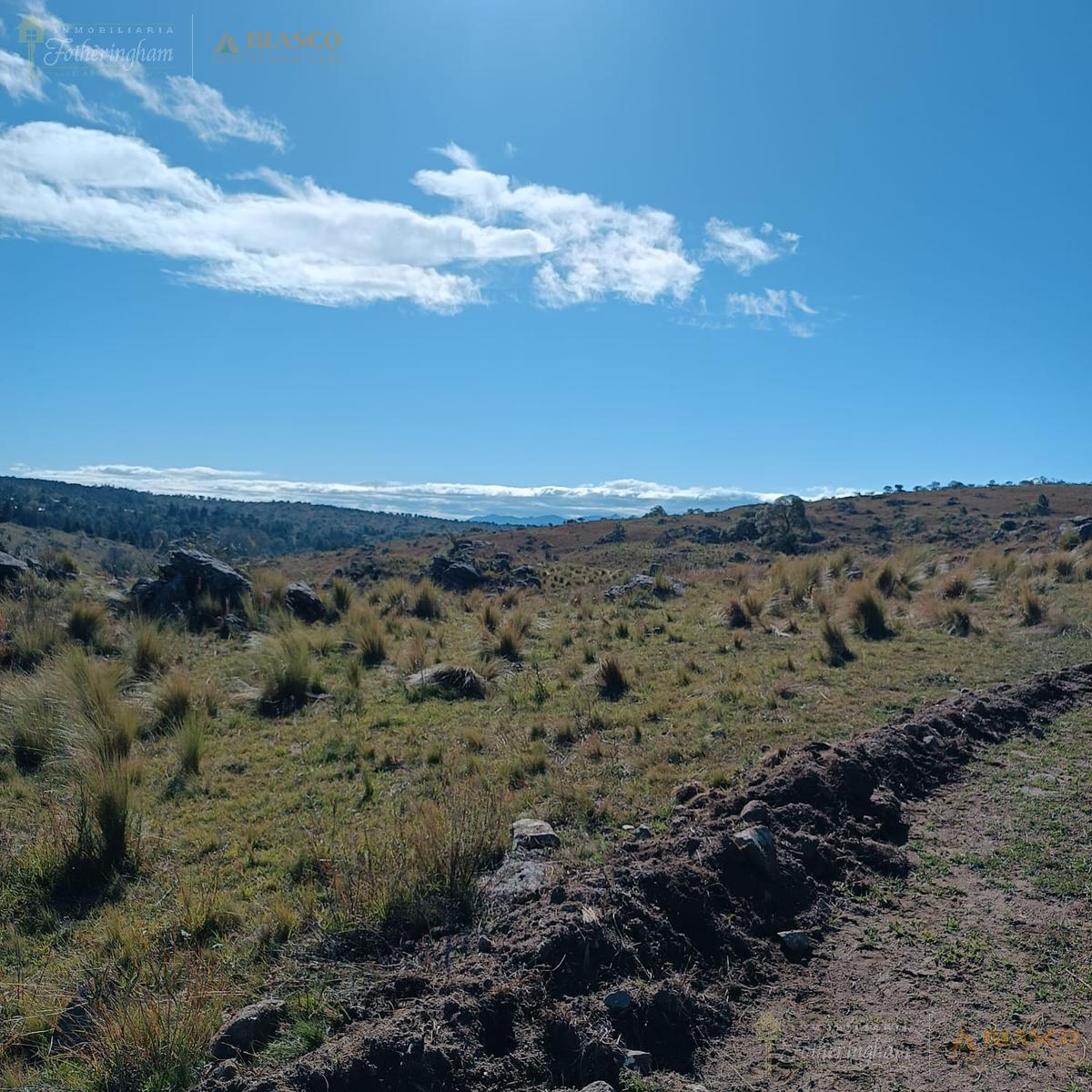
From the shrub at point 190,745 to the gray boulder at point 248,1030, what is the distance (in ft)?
14.1

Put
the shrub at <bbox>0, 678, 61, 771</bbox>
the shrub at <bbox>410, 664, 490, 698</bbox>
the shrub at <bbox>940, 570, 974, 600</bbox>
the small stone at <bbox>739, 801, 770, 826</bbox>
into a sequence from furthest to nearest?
the shrub at <bbox>940, 570, 974, 600</bbox> < the shrub at <bbox>410, 664, 490, 698</bbox> < the shrub at <bbox>0, 678, 61, 771</bbox> < the small stone at <bbox>739, 801, 770, 826</bbox>

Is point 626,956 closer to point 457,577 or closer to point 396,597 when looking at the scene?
point 396,597

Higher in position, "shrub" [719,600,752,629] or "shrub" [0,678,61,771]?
"shrub" [719,600,752,629]

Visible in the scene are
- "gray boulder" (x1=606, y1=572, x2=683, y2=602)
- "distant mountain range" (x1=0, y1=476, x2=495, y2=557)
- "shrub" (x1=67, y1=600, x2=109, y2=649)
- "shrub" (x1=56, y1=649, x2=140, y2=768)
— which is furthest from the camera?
"distant mountain range" (x1=0, y1=476, x2=495, y2=557)

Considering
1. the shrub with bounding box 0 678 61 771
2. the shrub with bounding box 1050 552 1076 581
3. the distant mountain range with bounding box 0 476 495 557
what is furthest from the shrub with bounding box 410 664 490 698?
the distant mountain range with bounding box 0 476 495 557

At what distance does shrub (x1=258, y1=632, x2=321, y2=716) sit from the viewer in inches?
367

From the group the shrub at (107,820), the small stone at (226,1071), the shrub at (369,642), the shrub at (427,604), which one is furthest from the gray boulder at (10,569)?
the small stone at (226,1071)

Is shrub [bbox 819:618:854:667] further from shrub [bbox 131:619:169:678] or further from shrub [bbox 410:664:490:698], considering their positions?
shrub [bbox 131:619:169:678]

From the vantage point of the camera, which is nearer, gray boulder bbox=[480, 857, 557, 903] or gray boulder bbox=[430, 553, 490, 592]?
gray boulder bbox=[480, 857, 557, 903]

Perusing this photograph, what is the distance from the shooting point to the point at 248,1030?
9.68 ft

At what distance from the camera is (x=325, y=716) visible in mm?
8906

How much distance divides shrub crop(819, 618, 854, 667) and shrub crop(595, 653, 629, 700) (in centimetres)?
324

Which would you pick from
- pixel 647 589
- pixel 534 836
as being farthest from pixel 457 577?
pixel 534 836

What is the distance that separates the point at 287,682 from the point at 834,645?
832 cm
